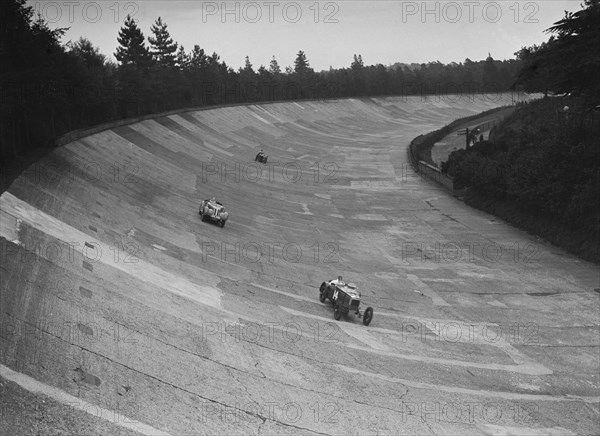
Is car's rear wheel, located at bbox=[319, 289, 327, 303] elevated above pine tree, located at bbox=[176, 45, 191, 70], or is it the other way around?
pine tree, located at bbox=[176, 45, 191, 70]

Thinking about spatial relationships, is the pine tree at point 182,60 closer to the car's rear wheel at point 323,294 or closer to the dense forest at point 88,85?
the dense forest at point 88,85

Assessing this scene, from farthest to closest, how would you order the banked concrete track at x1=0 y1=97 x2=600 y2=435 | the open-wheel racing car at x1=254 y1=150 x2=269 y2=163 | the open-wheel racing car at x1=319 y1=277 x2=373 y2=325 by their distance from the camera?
1. the open-wheel racing car at x1=254 y1=150 x2=269 y2=163
2. the open-wheel racing car at x1=319 y1=277 x2=373 y2=325
3. the banked concrete track at x1=0 y1=97 x2=600 y2=435

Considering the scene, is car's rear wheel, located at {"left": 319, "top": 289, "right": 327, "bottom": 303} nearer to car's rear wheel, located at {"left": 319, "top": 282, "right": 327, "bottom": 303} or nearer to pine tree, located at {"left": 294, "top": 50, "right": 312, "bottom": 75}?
car's rear wheel, located at {"left": 319, "top": 282, "right": 327, "bottom": 303}

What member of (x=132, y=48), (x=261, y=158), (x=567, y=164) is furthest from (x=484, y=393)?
(x=132, y=48)

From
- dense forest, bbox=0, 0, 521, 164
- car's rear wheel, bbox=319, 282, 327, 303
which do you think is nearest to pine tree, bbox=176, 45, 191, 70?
dense forest, bbox=0, 0, 521, 164

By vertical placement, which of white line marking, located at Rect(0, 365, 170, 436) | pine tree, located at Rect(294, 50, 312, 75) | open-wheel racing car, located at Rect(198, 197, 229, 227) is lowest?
white line marking, located at Rect(0, 365, 170, 436)

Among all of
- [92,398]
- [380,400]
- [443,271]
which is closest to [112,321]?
[92,398]
